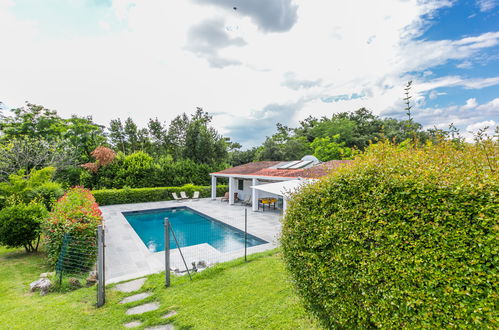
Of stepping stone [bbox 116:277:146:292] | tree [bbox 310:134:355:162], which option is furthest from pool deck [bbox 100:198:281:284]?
tree [bbox 310:134:355:162]

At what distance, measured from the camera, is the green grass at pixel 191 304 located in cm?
430


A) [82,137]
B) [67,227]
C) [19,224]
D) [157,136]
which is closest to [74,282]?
[67,227]

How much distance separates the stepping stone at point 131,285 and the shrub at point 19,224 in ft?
15.5

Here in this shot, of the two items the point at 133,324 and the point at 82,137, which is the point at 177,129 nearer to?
the point at 82,137

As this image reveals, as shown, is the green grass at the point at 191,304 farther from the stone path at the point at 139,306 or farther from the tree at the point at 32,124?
the tree at the point at 32,124

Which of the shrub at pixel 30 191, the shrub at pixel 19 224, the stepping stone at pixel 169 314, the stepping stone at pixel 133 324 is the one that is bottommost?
the stepping stone at pixel 133 324

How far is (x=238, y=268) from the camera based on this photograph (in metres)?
7.31

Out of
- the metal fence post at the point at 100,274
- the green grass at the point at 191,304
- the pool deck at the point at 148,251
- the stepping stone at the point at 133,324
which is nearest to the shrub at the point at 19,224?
the green grass at the point at 191,304

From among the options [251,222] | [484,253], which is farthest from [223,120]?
[484,253]

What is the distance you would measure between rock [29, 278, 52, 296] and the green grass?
0.55 feet

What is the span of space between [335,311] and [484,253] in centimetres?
192

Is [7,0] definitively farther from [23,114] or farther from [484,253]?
[23,114]

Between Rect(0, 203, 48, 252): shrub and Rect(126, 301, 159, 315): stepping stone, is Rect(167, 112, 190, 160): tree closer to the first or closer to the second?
Rect(0, 203, 48, 252): shrub

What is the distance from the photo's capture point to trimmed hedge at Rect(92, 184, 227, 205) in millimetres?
19781
